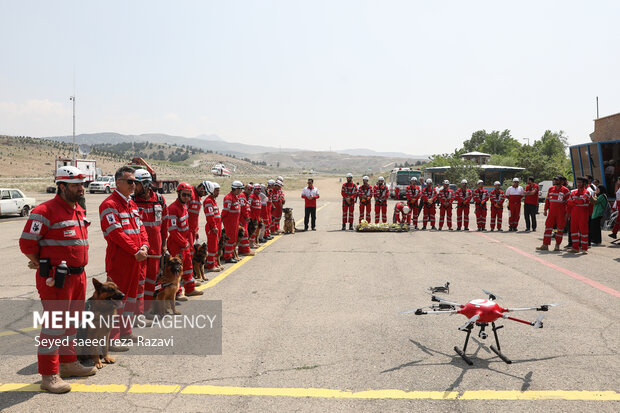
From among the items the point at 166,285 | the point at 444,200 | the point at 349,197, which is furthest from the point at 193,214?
the point at 444,200

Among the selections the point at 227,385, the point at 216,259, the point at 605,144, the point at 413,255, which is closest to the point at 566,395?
the point at 227,385

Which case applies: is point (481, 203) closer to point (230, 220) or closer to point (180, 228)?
point (230, 220)

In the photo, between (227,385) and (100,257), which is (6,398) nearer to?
(227,385)

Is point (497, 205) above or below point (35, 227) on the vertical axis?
below

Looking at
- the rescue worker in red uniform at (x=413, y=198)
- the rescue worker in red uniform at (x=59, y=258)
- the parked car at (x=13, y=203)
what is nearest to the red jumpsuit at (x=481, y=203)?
the rescue worker in red uniform at (x=413, y=198)

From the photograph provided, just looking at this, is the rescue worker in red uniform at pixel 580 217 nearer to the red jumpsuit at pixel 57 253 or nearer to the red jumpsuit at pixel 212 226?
the red jumpsuit at pixel 212 226

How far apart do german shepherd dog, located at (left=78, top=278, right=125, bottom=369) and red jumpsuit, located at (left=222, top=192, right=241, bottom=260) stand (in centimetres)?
587

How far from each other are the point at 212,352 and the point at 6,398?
2.00 meters

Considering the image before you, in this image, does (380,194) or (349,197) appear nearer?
(349,197)

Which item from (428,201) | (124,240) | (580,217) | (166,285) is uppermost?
(124,240)

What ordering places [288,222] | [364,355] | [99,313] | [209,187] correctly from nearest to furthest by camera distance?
[99,313], [364,355], [209,187], [288,222]

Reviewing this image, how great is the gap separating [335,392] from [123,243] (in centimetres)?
281

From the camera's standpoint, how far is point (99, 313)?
4715mm

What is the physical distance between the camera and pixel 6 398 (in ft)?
13.5
